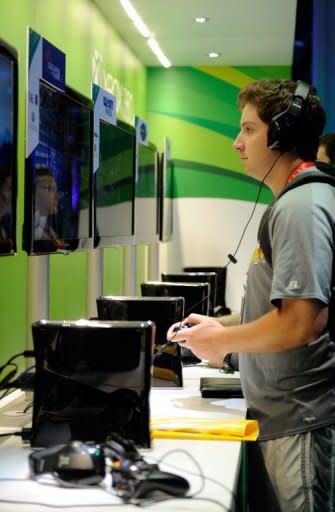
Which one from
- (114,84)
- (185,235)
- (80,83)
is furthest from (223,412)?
(185,235)

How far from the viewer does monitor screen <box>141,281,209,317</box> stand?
3.22m

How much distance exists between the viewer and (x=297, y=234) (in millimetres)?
1848

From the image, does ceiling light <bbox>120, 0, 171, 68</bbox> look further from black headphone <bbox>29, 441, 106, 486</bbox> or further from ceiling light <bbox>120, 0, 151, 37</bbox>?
black headphone <bbox>29, 441, 106, 486</bbox>

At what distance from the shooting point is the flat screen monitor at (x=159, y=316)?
2572 mm

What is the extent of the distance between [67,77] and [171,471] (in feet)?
13.4

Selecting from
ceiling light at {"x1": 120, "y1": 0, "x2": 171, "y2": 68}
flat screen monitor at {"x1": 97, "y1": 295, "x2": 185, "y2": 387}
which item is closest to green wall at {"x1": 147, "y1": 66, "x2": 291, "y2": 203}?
ceiling light at {"x1": 120, "y1": 0, "x2": 171, "y2": 68}

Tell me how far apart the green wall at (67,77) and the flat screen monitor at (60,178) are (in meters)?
1.40

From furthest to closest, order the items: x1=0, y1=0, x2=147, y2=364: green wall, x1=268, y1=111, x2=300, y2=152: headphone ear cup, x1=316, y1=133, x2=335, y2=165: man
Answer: x1=0, y1=0, x2=147, y2=364: green wall, x1=316, y1=133, x2=335, y2=165: man, x1=268, y1=111, x2=300, y2=152: headphone ear cup

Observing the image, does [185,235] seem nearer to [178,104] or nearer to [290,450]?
[178,104]

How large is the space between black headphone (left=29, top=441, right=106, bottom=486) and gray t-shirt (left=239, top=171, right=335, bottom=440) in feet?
1.94

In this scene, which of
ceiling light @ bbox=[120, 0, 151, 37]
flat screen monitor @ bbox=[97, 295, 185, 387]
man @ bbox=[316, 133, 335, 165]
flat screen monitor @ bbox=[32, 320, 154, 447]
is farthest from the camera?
ceiling light @ bbox=[120, 0, 151, 37]

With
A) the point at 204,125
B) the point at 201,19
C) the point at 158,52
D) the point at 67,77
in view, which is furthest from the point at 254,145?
the point at 204,125

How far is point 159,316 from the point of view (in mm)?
2586

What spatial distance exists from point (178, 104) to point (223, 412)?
6277mm
